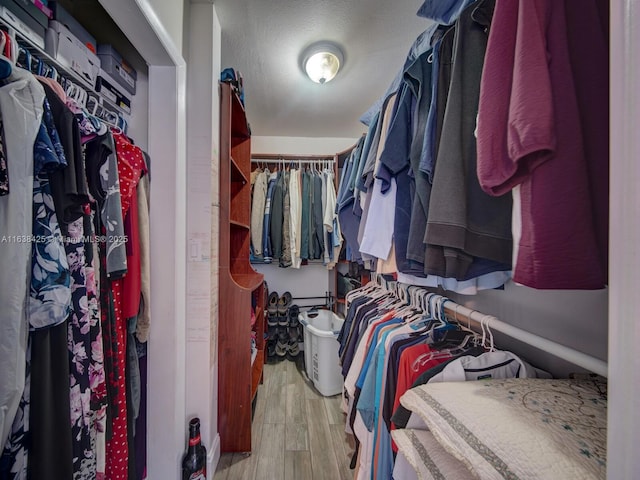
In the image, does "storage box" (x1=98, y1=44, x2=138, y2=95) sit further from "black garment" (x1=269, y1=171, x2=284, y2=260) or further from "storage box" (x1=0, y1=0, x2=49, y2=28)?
"black garment" (x1=269, y1=171, x2=284, y2=260)

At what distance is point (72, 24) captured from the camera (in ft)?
2.52

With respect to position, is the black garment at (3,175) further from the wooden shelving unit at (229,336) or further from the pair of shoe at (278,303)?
the pair of shoe at (278,303)

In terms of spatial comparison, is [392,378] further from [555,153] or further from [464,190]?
[555,153]

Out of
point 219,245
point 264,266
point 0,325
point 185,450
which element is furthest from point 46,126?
point 264,266

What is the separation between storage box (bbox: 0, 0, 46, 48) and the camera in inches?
23.0

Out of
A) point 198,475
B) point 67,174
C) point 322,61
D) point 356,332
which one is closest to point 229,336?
point 198,475

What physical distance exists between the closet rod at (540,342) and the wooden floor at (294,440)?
1.04m

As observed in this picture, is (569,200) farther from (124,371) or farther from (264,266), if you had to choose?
(264,266)

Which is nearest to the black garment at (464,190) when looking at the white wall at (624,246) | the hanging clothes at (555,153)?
the hanging clothes at (555,153)

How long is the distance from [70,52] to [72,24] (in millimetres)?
112

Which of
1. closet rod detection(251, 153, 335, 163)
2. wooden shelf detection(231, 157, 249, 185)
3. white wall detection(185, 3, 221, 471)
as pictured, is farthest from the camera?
closet rod detection(251, 153, 335, 163)

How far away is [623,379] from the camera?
0.25 metres

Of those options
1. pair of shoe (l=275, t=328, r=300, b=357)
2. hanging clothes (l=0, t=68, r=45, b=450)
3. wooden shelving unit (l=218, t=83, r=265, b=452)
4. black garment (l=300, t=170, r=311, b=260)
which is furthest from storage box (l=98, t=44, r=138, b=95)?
pair of shoe (l=275, t=328, r=300, b=357)

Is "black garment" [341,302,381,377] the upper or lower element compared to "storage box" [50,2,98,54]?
lower
